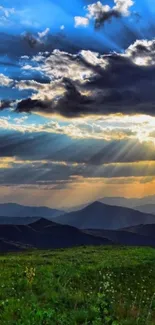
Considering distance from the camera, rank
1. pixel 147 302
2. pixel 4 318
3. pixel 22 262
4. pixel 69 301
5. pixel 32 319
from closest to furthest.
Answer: pixel 32 319
pixel 4 318
pixel 69 301
pixel 147 302
pixel 22 262

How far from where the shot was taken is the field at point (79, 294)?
1468 centimetres

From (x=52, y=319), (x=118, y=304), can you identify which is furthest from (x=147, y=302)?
(x=52, y=319)

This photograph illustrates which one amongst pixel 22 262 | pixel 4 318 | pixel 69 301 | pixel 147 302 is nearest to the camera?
pixel 4 318

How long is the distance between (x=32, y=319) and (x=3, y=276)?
9.23 m

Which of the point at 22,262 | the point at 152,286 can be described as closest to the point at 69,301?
the point at 152,286

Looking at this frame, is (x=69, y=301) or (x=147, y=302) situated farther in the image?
(x=147, y=302)

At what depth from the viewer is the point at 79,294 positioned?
18.8m

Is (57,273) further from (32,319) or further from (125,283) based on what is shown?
(32,319)

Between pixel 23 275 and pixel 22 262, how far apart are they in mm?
7257

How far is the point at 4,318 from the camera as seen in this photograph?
49.7 ft

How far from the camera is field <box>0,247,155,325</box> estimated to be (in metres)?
14.7

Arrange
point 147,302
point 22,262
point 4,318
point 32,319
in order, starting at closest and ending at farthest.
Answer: point 32,319, point 4,318, point 147,302, point 22,262

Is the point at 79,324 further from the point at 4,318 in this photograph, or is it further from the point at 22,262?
the point at 22,262

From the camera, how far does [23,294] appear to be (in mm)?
18672
